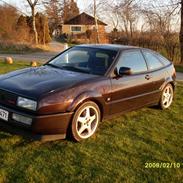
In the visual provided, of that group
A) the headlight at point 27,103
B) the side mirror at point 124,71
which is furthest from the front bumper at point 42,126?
the side mirror at point 124,71

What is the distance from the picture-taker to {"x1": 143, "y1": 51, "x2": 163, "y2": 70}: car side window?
675 centimetres

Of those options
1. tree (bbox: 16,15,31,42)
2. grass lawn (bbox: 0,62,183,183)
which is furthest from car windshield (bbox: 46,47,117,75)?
tree (bbox: 16,15,31,42)

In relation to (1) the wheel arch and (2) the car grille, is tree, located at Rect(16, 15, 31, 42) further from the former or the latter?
(2) the car grille

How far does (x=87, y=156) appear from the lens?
4.46 metres

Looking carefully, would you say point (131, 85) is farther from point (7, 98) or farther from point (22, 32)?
point (22, 32)

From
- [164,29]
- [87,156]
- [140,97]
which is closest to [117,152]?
[87,156]

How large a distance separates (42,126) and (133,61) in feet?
8.41

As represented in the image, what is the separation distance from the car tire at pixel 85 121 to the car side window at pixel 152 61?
2028mm

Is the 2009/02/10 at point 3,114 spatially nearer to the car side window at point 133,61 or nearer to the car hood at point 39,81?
the car hood at point 39,81

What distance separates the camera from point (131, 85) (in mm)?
5953

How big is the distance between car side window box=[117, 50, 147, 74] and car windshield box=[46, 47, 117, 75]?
7.4 inches

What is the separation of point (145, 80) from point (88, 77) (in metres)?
1.54

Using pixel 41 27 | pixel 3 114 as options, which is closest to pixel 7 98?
pixel 3 114

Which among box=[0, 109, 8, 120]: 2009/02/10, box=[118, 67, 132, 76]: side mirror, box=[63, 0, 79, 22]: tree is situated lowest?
box=[0, 109, 8, 120]: 2009/02/10
